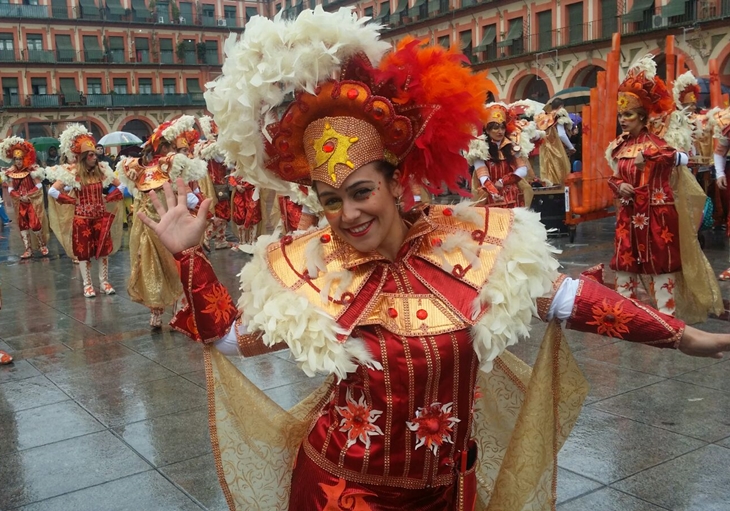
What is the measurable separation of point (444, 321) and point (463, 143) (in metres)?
0.57

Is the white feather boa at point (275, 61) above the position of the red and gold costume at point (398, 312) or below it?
above

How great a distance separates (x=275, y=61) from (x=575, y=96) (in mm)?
20933

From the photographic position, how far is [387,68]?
7.71 feet

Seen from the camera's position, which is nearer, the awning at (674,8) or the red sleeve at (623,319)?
the red sleeve at (623,319)

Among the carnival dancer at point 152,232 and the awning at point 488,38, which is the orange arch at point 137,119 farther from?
the carnival dancer at point 152,232

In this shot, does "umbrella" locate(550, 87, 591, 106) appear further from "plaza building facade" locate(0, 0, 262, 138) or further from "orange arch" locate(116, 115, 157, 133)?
"orange arch" locate(116, 115, 157, 133)

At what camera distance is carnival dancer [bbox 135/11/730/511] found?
7.58ft

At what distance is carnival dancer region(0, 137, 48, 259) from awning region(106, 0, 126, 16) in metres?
46.5

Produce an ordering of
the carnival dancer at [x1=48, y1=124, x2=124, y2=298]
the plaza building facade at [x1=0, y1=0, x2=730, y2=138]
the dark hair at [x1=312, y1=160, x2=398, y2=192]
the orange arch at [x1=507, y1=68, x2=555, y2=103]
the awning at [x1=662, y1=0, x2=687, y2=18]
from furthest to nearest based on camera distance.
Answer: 1. the orange arch at [x1=507, y1=68, x2=555, y2=103]
2. the plaza building facade at [x1=0, y1=0, x2=730, y2=138]
3. the awning at [x1=662, y1=0, x2=687, y2=18]
4. the carnival dancer at [x1=48, y1=124, x2=124, y2=298]
5. the dark hair at [x1=312, y1=160, x2=398, y2=192]

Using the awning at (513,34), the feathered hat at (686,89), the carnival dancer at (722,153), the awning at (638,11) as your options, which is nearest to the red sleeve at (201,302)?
the carnival dancer at (722,153)

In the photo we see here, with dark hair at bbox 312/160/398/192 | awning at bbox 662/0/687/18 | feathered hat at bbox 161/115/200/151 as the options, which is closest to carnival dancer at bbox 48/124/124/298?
feathered hat at bbox 161/115/200/151

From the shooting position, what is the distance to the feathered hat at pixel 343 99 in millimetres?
2309

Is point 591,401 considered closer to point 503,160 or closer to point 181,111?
point 503,160

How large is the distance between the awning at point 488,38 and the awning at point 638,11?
8.39m
